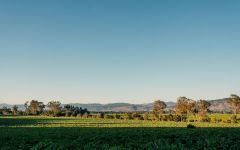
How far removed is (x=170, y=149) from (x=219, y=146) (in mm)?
7349

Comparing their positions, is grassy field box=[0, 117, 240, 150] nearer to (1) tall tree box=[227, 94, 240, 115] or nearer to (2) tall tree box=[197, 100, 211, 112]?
(2) tall tree box=[197, 100, 211, 112]

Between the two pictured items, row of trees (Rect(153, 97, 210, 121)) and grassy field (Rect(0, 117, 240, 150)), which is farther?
row of trees (Rect(153, 97, 210, 121))

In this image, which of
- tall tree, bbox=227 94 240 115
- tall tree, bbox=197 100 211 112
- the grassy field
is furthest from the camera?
tall tree, bbox=227 94 240 115

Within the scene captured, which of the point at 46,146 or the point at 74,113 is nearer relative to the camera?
the point at 46,146

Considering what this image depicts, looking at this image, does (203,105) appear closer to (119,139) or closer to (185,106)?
(185,106)

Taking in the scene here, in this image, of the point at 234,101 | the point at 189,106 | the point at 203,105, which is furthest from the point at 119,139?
the point at 234,101

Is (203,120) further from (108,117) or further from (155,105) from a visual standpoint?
(155,105)

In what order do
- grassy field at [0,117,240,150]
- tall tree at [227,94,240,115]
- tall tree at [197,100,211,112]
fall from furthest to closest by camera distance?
tall tree at [227,94,240,115] < tall tree at [197,100,211,112] < grassy field at [0,117,240,150]

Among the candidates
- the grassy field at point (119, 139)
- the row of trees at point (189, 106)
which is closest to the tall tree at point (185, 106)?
the row of trees at point (189, 106)

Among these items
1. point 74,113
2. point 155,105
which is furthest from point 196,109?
point 74,113

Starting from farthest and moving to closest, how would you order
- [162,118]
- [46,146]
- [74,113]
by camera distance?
[74,113] < [162,118] < [46,146]

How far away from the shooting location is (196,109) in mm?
160625

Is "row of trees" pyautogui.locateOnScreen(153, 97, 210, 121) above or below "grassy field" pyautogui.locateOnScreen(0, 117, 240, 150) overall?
above

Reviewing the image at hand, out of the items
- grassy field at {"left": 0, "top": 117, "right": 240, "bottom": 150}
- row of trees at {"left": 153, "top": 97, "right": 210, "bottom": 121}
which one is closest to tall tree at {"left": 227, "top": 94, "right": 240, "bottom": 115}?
row of trees at {"left": 153, "top": 97, "right": 210, "bottom": 121}
